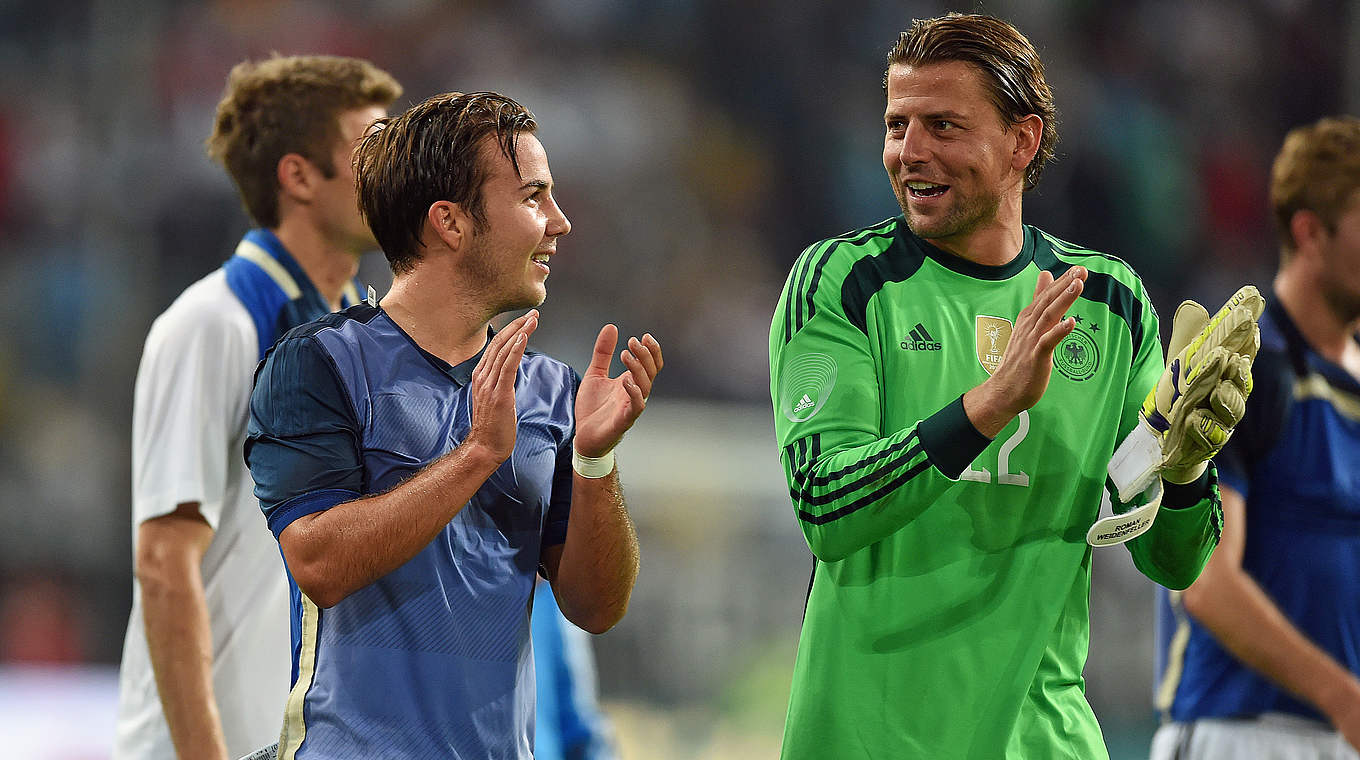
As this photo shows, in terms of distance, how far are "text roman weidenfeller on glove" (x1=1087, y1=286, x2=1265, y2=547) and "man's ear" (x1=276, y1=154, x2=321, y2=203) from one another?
2.11 meters

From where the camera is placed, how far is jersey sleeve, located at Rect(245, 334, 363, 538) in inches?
89.4

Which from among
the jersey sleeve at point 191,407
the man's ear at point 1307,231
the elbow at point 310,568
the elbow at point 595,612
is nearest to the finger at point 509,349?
the elbow at point 310,568

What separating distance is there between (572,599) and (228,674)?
1.22 metres

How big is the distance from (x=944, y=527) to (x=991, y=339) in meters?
0.36

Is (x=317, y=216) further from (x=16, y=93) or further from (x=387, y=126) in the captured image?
(x=16, y=93)

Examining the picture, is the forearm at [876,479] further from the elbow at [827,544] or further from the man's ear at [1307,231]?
the man's ear at [1307,231]

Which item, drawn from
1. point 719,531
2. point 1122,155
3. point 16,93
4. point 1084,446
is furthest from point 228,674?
point 1122,155

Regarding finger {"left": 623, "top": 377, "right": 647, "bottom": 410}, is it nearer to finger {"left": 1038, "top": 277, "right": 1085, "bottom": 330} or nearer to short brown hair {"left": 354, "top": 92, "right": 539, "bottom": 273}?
short brown hair {"left": 354, "top": 92, "right": 539, "bottom": 273}

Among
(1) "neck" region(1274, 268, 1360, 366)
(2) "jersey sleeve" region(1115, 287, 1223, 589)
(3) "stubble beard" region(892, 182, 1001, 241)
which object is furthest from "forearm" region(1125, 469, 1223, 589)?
(1) "neck" region(1274, 268, 1360, 366)

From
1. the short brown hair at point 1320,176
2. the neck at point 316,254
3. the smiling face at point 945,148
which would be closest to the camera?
the smiling face at point 945,148

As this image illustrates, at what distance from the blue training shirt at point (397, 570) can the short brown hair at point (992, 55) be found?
1.03m

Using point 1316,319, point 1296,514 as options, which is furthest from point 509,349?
point 1316,319

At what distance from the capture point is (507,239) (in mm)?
2510

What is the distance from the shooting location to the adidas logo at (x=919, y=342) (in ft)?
8.63
